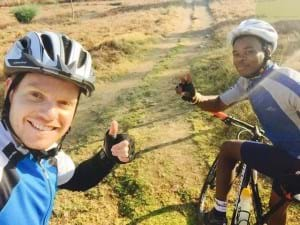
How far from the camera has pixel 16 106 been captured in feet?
7.39

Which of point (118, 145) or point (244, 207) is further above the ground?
point (118, 145)

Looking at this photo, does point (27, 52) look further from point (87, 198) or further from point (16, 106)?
point (87, 198)

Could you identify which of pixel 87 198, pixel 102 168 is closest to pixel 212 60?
pixel 87 198

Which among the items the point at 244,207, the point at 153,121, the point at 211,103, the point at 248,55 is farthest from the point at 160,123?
the point at 248,55

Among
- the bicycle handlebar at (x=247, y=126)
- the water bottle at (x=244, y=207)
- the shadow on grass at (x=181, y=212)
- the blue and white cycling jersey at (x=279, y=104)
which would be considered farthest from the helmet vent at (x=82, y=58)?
the shadow on grass at (x=181, y=212)

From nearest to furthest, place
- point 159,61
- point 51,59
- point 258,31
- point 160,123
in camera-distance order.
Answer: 1. point 51,59
2. point 258,31
3. point 160,123
4. point 159,61

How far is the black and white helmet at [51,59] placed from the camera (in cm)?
228

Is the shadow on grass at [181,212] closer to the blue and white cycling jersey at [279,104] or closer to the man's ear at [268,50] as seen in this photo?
the blue and white cycling jersey at [279,104]

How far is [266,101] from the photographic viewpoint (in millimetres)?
3748

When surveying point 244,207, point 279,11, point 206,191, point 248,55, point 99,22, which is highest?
point 248,55

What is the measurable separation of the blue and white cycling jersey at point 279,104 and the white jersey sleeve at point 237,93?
0.26 meters

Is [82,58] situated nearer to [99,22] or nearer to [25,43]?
[25,43]

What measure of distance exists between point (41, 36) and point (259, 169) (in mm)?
2625

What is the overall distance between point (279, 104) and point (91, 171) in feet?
6.24
